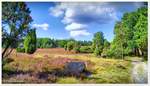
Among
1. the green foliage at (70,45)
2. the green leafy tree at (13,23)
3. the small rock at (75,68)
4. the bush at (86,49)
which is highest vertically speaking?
the green leafy tree at (13,23)

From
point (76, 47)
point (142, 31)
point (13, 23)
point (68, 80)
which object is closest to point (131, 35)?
point (142, 31)

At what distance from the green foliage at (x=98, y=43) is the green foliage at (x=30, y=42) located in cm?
66

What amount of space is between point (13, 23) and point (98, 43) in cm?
96

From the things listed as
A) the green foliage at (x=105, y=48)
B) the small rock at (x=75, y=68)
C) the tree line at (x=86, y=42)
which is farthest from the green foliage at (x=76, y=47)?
the green foliage at (x=105, y=48)

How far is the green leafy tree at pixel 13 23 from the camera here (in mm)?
4641

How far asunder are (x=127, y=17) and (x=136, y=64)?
1.73 ft

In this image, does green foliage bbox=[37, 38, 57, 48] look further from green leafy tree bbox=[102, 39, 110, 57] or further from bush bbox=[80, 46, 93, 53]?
green leafy tree bbox=[102, 39, 110, 57]

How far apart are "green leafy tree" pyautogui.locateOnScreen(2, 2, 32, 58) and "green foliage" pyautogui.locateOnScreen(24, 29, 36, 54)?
2.5 inches

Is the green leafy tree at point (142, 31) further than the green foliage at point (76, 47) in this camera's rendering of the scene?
No

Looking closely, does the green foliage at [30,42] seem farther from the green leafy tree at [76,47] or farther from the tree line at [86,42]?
the green leafy tree at [76,47]

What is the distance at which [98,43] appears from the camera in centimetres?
468

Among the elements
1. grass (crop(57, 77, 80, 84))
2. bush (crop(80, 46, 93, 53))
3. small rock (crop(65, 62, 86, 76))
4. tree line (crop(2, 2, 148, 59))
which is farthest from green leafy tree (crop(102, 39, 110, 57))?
grass (crop(57, 77, 80, 84))

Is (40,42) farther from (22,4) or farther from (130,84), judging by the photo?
(130,84)

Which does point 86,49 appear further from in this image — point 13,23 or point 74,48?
point 13,23
